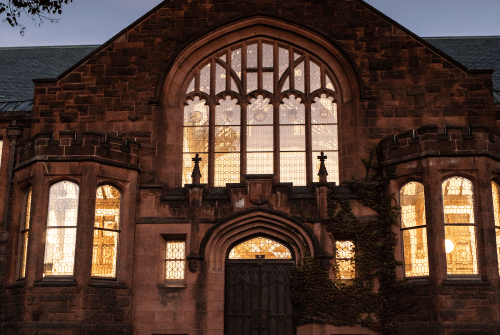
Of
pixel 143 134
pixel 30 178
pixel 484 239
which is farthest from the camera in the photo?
pixel 143 134

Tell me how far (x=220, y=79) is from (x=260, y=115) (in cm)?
149

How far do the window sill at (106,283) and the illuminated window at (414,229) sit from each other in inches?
258

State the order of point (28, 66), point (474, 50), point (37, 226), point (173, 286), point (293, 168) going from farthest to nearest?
point (474, 50), point (28, 66), point (293, 168), point (173, 286), point (37, 226)

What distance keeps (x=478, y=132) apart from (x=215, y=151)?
6407 mm

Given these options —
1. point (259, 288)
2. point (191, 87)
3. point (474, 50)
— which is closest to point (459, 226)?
point (259, 288)

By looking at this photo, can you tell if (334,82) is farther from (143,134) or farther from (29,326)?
(29,326)

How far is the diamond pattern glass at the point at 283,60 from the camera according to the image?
1738 centimetres

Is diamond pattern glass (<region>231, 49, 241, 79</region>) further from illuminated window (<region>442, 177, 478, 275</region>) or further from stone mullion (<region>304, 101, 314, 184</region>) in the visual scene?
illuminated window (<region>442, 177, 478, 275</region>)

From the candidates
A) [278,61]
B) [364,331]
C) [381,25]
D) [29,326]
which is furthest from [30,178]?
[381,25]

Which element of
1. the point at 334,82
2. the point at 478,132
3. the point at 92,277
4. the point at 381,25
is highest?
the point at 381,25

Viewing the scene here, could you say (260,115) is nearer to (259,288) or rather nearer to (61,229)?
(259,288)

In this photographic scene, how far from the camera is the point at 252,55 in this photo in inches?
693

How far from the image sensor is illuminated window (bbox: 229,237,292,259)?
15859 millimetres

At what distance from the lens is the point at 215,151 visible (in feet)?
55.1
